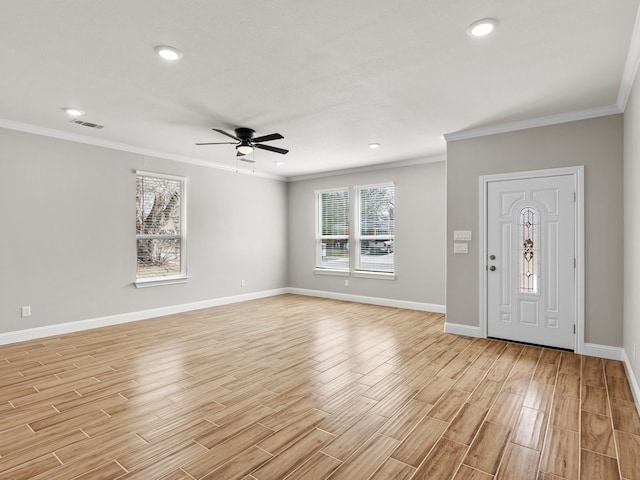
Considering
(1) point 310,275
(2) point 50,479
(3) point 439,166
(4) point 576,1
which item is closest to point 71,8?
(2) point 50,479

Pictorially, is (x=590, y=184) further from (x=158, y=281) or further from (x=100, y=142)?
(x=100, y=142)

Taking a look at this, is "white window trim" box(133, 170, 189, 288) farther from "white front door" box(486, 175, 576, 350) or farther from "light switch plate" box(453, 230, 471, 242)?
"white front door" box(486, 175, 576, 350)

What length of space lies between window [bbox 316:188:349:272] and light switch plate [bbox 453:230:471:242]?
2.90 m

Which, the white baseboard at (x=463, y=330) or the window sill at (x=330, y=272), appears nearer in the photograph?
the white baseboard at (x=463, y=330)

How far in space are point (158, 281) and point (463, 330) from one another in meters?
4.80

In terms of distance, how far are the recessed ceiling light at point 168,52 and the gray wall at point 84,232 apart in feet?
10.3

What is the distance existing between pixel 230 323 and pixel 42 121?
361 centimetres

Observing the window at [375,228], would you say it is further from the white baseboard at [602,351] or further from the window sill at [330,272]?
the white baseboard at [602,351]

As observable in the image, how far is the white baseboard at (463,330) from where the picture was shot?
4.71m

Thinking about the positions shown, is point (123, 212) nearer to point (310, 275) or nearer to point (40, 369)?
point (40, 369)

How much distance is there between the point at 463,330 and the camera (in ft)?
15.8

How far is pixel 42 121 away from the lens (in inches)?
174

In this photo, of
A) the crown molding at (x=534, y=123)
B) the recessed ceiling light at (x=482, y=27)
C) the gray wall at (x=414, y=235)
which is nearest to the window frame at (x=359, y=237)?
the gray wall at (x=414, y=235)

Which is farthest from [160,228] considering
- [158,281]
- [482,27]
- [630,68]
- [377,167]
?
[630,68]
